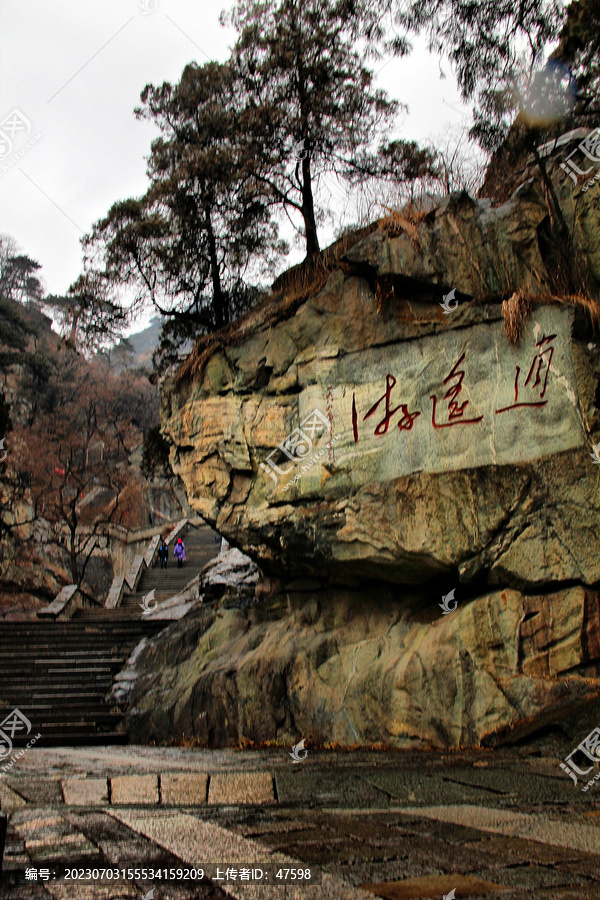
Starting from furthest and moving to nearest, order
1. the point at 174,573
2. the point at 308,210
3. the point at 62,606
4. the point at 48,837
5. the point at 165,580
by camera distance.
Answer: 1. the point at 174,573
2. the point at 165,580
3. the point at 62,606
4. the point at 308,210
5. the point at 48,837

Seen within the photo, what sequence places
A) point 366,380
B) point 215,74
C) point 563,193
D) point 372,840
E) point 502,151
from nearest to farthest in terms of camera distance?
point 372,840 → point 563,193 → point 366,380 → point 502,151 → point 215,74

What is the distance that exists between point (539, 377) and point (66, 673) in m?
9.83

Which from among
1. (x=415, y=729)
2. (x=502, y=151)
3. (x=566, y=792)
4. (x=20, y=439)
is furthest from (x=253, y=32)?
(x=20, y=439)

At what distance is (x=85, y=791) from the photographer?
435 centimetres

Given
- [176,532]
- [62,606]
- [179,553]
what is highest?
Answer: [176,532]

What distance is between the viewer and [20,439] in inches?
910

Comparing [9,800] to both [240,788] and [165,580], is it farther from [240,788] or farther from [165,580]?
[165,580]

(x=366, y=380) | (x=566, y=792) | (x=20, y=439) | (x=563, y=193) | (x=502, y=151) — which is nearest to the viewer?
(x=566, y=792)

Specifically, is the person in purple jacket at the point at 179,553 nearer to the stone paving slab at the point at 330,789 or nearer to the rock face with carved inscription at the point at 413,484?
the rock face with carved inscription at the point at 413,484

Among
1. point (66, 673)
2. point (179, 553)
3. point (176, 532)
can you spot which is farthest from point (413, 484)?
point (176, 532)

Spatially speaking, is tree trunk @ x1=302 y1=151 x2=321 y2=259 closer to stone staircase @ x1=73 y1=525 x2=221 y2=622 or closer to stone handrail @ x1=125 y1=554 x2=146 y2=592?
stone staircase @ x1=73 y1=525 x2=221 y2=622

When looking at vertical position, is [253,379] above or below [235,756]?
above

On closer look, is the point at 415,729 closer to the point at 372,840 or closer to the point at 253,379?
the point at 372,840

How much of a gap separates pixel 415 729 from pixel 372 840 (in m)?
4.13
